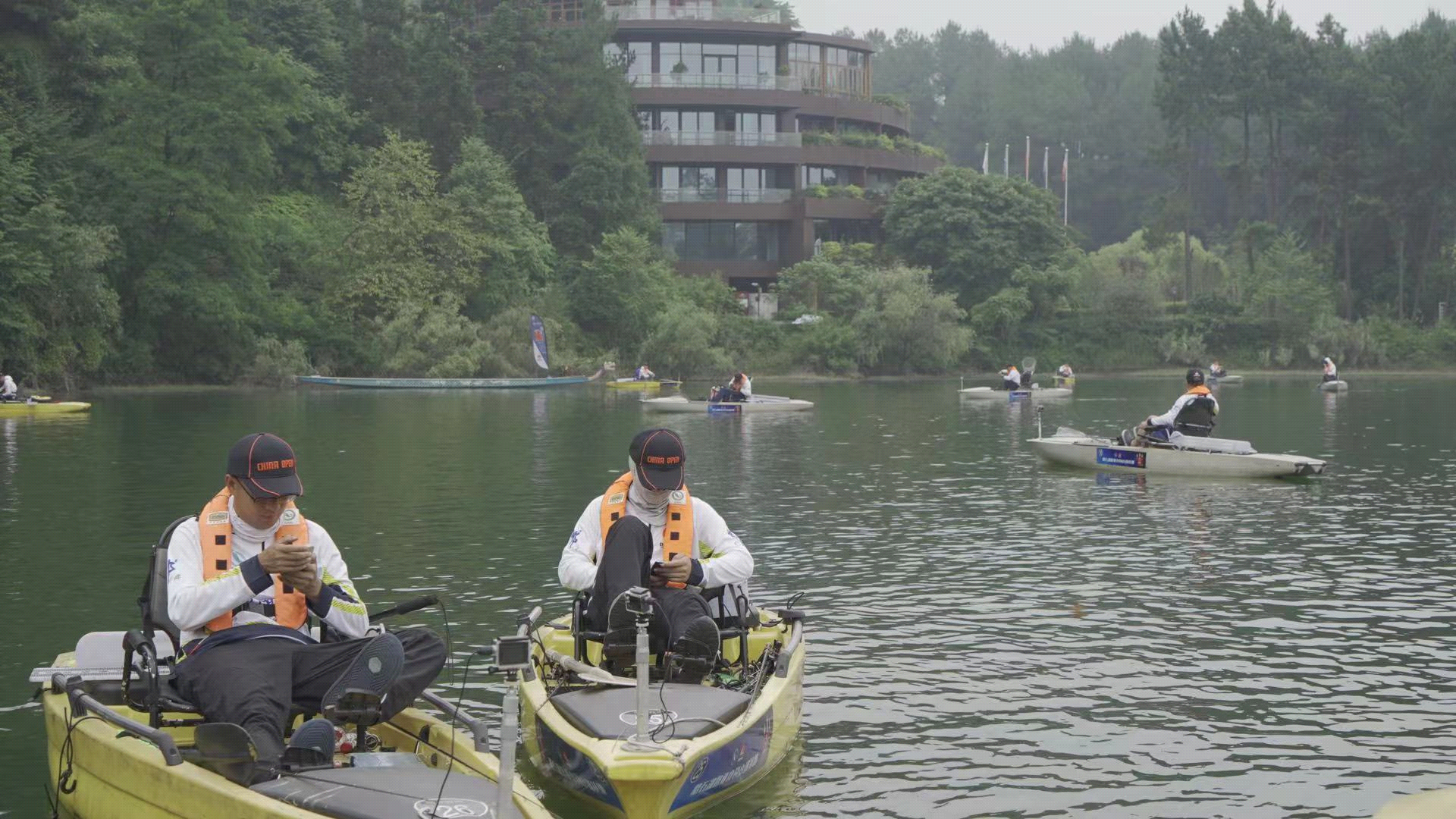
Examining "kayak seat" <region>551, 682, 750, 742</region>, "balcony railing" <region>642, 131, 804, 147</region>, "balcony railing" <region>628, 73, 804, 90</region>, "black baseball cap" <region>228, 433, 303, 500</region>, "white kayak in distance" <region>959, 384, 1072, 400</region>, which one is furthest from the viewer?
"balcony railing" <region>628, 73, 804, 90</region>

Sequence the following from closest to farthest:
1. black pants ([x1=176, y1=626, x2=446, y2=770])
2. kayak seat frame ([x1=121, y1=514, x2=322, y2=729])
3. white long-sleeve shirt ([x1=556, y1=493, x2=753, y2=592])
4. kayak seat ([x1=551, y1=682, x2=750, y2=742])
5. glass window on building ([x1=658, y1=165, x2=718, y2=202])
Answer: black pants ([x1=176, y1=626, x2=446, y2=770]), kayak seat frame ([x1=121, y1=514, x2=322, y2=729]), kayak seat ([x1=551, y1=682, x2=750, y2=742]), white long-sleeve shirt ([x1=556, y1=493, x2=753, y2=592]), glass window on building ([x1=658, y1=165, x2=718, y2=202])

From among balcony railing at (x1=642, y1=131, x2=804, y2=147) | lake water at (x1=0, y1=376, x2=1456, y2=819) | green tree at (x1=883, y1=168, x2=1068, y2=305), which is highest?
balcony railing at (x1=642, y1=131, x2=804, y2=147)

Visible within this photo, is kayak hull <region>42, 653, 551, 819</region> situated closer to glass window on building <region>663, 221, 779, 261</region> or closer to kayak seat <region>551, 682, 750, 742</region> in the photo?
kayak seat <region>551, 682, 750, 742</region>

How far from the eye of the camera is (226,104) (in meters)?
67.4

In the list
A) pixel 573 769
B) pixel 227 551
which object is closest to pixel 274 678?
pixel 227 551

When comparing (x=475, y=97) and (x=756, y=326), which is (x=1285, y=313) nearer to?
(x=756, y=326)

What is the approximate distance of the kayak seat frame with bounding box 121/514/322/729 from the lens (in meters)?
8.75

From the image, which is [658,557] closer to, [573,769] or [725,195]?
[573,769]

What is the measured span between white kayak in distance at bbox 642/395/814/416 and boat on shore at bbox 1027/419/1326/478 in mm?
20739

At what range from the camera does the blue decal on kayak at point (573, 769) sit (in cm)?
897

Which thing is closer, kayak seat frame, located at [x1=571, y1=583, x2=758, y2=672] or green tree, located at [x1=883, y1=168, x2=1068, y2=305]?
kayak seat frame, located at [x1=571, y1=583, x2=758, y2=672]

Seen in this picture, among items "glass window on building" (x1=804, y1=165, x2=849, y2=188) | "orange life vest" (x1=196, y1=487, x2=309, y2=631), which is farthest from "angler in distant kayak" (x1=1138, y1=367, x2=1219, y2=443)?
"glass window on building" (x1=804, y1=165, x2=849, y2=188)

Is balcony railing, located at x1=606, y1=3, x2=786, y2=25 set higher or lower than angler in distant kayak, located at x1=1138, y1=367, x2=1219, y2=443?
higher

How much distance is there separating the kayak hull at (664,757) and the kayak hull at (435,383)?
57914 millimetres
